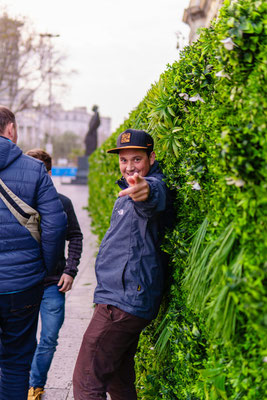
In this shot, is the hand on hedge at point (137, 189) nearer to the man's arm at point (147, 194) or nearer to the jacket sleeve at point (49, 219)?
the man's arm at point (147, 194)

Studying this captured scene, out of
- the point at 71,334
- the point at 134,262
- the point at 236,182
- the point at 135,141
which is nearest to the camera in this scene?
the point at 236,182

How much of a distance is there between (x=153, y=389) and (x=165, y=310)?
53cm

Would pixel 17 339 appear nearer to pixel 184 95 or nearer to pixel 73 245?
pixel 73 245

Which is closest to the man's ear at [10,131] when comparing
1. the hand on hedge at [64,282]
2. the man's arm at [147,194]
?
the man's arm at [147,194]

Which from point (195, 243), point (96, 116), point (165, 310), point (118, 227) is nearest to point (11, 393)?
point (165, 310)

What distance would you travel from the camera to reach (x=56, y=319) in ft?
11.9

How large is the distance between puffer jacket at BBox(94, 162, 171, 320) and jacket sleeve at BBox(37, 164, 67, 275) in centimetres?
50

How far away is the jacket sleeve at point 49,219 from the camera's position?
296 cm

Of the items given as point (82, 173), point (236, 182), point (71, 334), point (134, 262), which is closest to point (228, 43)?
point (236, 182)

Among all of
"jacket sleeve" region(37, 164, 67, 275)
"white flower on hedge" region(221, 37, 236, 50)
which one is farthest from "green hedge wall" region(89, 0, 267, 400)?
"jacket sleeve" region(37, 164, 67, 275)

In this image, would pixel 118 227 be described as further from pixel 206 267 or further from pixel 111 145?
pixel 111 145

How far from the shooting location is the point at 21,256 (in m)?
2.88

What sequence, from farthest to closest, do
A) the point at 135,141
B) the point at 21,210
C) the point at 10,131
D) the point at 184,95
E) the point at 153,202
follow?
the point at 10,131 < the point at 21,210 < the point at 135,141 < the point at 184,95 < the point at 153,202

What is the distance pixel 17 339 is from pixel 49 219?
2.58 ft
